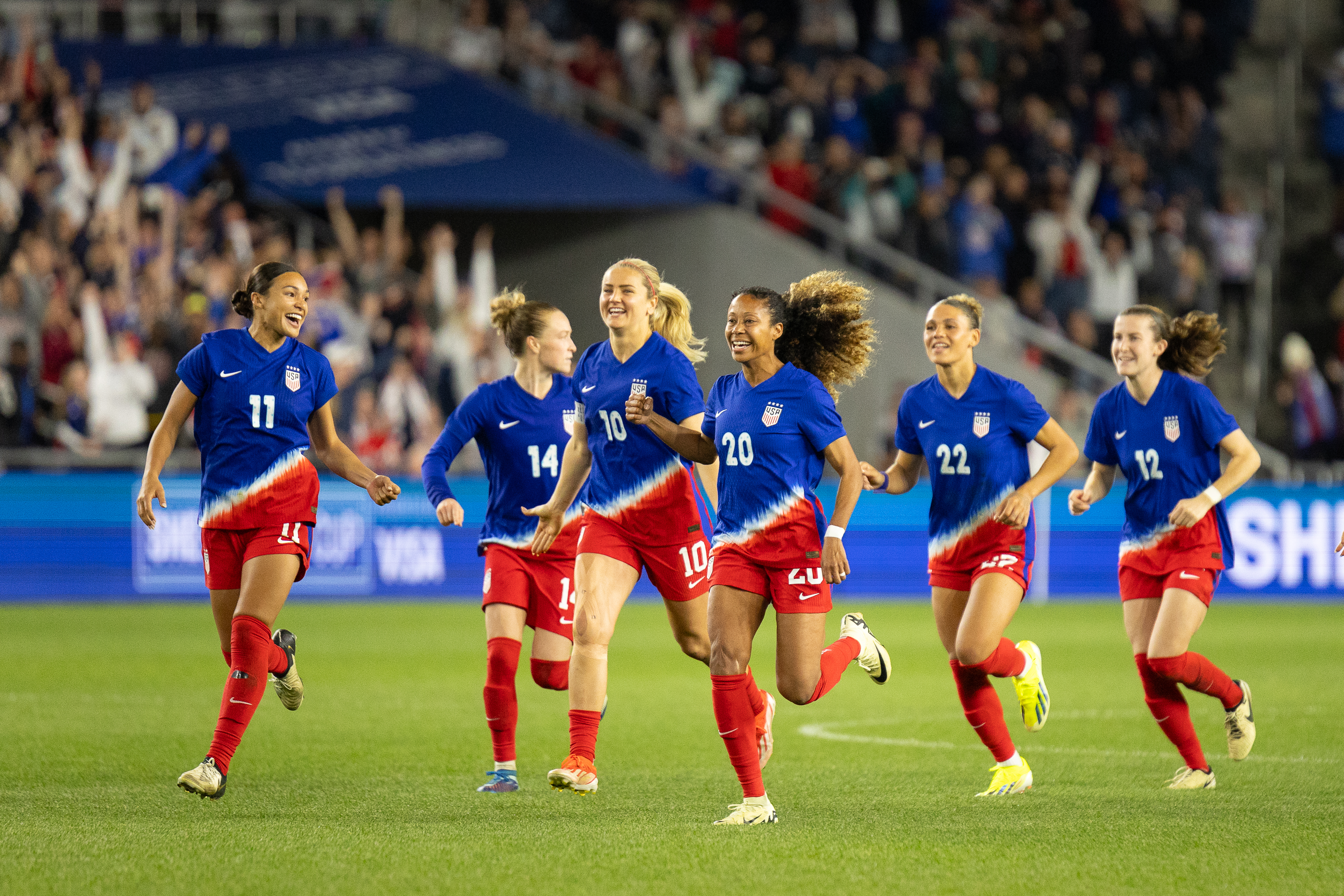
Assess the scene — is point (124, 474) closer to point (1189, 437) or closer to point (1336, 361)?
point (1189, 437)

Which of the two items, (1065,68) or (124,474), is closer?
(124,474)

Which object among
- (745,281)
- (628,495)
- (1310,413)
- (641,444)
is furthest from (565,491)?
(1310,413)

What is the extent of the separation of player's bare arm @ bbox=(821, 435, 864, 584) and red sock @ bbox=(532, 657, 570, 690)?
5.91ft

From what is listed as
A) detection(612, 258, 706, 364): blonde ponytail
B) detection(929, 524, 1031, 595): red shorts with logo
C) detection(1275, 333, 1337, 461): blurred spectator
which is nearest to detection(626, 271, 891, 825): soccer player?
detection(612, 258, 706, 364): blonde ponytail

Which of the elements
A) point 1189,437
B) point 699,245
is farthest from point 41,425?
point 1189,437

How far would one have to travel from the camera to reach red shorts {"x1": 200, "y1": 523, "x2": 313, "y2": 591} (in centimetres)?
783

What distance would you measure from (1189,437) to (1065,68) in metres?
18.5

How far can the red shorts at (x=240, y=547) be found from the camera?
308 inches

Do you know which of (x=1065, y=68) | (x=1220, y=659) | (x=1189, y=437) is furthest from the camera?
(x=1065, y=68)

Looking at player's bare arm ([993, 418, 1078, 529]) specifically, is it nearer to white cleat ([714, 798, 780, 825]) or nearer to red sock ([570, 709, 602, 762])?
white cleat ([714, 798, 780, 825])

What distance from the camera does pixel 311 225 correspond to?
71.7 ft

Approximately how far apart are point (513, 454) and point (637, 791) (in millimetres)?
1707

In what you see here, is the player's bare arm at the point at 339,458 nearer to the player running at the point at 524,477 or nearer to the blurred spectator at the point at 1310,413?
the player running at the point at 524,477

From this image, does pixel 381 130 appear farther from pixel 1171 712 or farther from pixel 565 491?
pixel 1171 712
